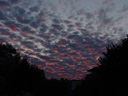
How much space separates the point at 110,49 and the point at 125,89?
4.77 meters

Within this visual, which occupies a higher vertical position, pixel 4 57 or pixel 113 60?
pixel 4 57

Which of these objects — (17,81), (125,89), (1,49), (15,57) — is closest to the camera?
(125,89)

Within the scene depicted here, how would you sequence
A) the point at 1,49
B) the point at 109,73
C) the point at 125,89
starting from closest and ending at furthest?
the point at 125,89, the point at 109,73, the point at 1,49

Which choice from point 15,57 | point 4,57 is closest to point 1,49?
point 4,57

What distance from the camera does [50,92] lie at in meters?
42.0

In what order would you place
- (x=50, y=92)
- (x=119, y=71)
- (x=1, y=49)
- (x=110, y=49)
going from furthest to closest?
(x=1, y=49) < (x=50, y=92) < (x=110, y=49) < (x=119, y=71)

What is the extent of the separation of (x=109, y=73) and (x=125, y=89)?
6.28ft

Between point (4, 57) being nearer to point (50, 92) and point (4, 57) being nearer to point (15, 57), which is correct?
point (15, 57)

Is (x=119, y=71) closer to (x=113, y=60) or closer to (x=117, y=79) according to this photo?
(x=117, y=79)

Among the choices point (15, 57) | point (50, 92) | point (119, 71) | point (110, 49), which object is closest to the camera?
point (119, 71)

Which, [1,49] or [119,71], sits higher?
[1,49]

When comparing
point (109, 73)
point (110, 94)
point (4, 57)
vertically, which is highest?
point (4, 57)

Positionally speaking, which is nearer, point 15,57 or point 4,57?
point 4,57

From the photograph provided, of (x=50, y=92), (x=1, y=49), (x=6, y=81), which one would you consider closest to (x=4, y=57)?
(x=1, y=49)
